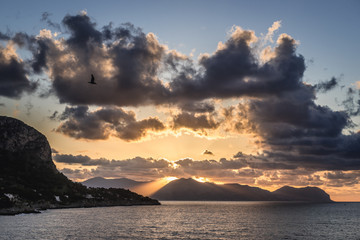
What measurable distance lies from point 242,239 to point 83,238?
47.8 meters

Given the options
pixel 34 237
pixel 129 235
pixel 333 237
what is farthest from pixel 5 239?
pixel 333 237

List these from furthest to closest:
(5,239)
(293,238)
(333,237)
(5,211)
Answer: (5,211) < (333,237) < (293,238) < (5,239)

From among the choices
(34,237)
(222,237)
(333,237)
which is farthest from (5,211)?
(333,237)

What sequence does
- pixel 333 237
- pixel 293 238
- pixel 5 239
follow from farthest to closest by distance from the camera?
pixel 333 237 → pixel 293 238 → pixel 5 239

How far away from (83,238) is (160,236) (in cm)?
2414

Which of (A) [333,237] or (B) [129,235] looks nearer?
(B) [129,235]

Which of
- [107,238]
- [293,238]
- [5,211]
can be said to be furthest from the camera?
[5,211]

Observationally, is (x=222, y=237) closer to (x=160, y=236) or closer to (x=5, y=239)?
(x=160, y=236)

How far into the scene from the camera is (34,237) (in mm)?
101625

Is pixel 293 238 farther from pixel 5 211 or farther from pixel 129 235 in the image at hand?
pixel 5 211

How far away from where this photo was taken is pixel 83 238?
334ft

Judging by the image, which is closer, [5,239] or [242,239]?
[5,239]

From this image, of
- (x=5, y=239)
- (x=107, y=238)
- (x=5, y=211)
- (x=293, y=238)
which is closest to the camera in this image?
(x=5, y=239)

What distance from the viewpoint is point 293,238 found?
111 m
